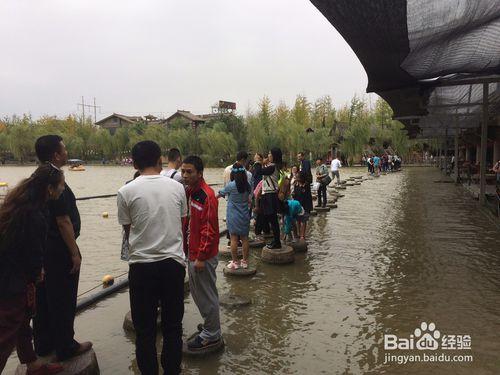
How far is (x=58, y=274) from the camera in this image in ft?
9.50

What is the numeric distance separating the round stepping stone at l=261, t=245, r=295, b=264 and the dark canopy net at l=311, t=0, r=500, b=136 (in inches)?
111

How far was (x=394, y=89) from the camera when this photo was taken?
668 cm

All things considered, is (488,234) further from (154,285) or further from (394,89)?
(154,285)

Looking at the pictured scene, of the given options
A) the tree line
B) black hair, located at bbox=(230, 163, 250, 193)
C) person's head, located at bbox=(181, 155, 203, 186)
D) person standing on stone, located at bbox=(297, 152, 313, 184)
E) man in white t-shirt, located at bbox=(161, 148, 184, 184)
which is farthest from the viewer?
the tree line

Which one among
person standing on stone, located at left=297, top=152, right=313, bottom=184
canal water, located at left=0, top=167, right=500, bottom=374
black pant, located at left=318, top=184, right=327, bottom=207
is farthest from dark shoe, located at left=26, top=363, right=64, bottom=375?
black pant, located at left=318, top=184, right=327, bottom=207

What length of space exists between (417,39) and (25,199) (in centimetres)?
447

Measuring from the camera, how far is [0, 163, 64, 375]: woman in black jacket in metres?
2.42

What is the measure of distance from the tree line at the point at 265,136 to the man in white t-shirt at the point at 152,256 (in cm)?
3915

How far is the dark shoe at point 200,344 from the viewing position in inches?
128

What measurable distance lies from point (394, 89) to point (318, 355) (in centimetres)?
491

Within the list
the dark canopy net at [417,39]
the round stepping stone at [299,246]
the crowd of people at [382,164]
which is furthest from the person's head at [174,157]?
the crowd of people at [382,164]

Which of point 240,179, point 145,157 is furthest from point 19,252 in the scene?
point 240,179

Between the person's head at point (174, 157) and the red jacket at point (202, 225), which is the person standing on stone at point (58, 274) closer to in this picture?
the red jacket at point (202, 225)

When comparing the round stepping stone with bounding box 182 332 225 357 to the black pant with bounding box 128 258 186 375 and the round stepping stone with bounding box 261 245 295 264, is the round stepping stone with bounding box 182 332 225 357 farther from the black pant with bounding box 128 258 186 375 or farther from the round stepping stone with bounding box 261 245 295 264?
the round stepping stone with bounding box 261 245 295 264
